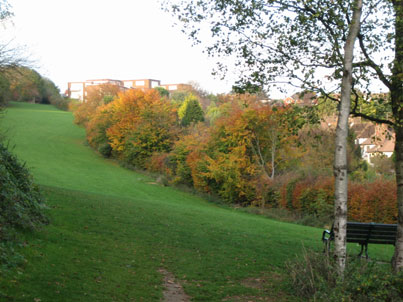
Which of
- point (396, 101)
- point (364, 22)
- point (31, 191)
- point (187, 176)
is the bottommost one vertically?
point (187, 176)

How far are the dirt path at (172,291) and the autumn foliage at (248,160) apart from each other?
1051 cm

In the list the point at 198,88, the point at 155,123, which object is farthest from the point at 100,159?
the point at 198,88

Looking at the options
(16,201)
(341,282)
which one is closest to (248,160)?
(16,201)

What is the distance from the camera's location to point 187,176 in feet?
145

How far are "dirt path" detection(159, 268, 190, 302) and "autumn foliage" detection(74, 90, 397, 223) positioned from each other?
10515 mm

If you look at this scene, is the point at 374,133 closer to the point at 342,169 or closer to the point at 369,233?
the point at 369,233

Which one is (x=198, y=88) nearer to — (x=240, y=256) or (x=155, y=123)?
(x=155, y=123)

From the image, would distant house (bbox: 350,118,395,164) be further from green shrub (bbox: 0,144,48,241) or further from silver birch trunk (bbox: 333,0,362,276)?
green shrub (bbox: 0,144,48,241)

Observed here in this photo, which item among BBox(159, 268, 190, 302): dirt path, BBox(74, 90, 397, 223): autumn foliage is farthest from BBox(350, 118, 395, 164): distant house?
BBox(159, 268, 190, 302): dirt path

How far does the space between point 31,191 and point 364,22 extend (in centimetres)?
954

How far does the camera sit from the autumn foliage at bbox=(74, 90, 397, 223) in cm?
2730

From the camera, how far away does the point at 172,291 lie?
328 inches

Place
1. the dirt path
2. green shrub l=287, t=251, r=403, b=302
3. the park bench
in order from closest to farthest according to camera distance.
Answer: green shrub l=287, t=251, r=403, b=302 < the dirt path < the park bench

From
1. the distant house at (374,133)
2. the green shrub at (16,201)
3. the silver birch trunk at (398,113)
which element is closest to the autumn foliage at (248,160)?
the distant house at (374,133)
